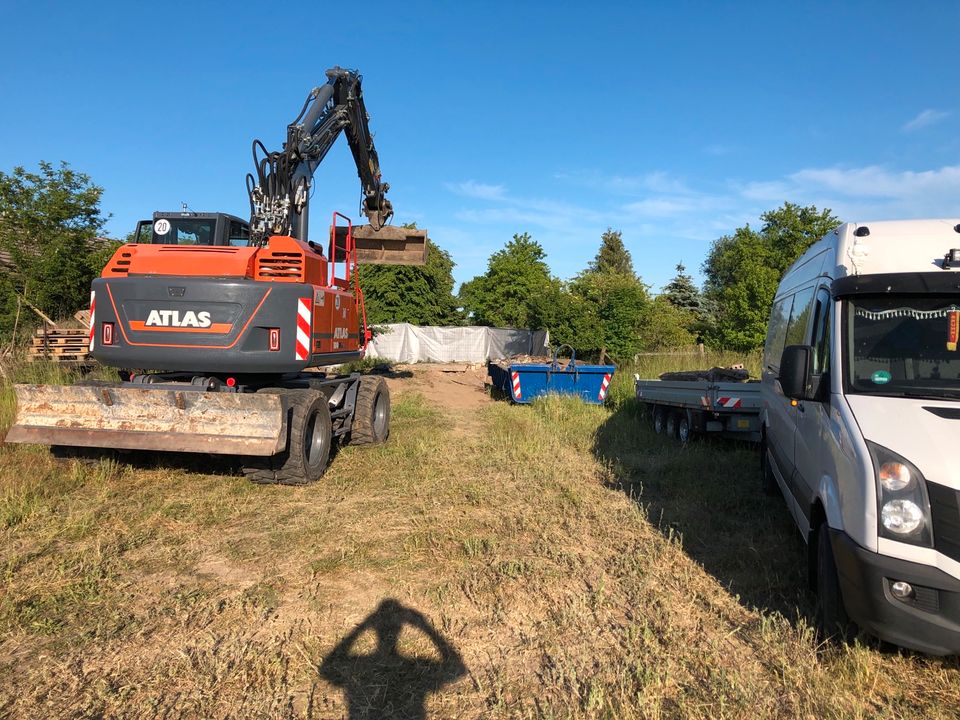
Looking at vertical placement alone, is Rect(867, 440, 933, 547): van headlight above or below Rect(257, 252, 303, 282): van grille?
below

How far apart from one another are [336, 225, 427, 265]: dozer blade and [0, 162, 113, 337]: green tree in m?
8.97

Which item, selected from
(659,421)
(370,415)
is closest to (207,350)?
(370,415)

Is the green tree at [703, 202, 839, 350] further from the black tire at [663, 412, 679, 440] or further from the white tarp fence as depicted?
the black tire at [663, 412, 679, 440]

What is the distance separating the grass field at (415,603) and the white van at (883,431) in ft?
1.60

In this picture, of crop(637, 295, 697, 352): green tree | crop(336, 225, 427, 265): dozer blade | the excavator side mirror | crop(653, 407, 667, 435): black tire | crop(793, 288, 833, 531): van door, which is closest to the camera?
crop(793, 288, 833, 531): van door

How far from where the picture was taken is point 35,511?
5.21 m

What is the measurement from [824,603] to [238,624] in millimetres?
3316

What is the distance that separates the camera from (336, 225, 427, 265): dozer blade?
10.9m

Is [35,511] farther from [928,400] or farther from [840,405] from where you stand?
[928,400]

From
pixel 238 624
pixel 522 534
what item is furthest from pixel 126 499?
pixel 522 534

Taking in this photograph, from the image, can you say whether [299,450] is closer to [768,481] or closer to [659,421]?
[768,481]

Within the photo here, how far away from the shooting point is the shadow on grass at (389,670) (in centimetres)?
285

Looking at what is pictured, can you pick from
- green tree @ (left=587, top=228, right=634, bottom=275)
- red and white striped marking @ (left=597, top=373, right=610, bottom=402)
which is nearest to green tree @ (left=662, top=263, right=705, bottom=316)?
green tree @ (left=587, top=228, right=634, bottom=275)

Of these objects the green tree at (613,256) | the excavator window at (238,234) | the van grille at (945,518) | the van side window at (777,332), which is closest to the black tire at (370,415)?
the excavator window at (238,234)
